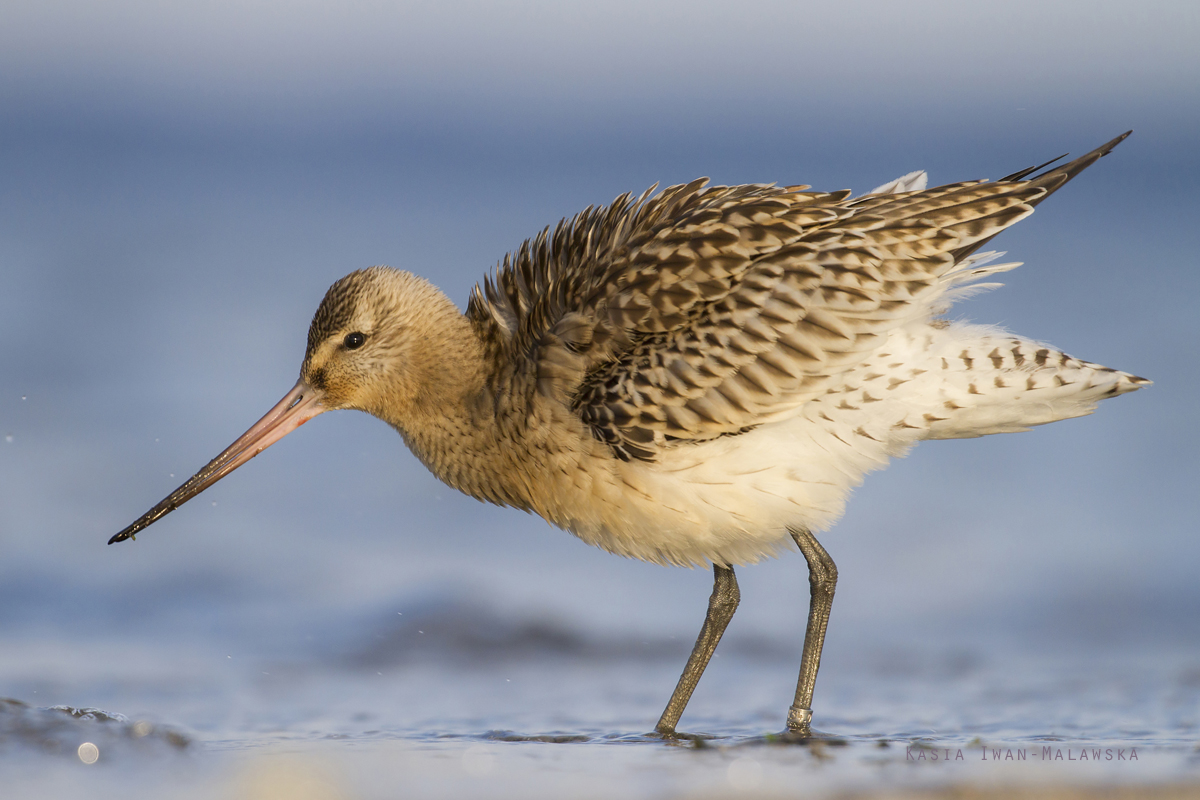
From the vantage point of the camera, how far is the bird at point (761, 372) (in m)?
5.16

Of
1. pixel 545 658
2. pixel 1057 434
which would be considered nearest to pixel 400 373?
pixel 545 658

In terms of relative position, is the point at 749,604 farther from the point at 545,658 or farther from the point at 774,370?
the point at 774,370

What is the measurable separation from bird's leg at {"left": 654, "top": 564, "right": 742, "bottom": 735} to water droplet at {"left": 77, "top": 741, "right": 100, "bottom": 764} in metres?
2.27

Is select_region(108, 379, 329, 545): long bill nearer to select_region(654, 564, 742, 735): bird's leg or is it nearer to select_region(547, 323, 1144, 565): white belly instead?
select_region(547, 323, 1144, 565): white belly

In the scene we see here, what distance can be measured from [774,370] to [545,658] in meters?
2.56

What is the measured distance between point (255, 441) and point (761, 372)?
92.7 inches

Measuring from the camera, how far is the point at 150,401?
9938 mm

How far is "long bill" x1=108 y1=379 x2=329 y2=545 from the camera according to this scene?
19.2 feet

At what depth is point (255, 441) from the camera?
5.86 m

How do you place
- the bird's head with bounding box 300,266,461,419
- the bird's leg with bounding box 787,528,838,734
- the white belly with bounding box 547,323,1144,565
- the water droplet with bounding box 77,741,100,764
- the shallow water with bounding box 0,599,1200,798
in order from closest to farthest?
the shallow water with bounding box 0,599,1200,798, the water droplet with bounding box 77,741,100,764, the white belly with bounding box 547,323,1144,565, the bird's leg with bounding box 787,528,838,734, the bird's head with bounding box 300,266,461,419

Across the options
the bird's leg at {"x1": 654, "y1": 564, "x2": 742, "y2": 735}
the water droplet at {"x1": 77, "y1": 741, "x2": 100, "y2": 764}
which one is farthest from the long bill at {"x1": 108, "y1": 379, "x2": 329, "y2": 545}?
the bird's leg at {"x1": 654, "y1": 564, "x2": 742, "y2": 735}

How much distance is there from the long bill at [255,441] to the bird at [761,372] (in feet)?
2.95

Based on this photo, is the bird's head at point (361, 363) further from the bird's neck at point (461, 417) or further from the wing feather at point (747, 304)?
the wing feather at point (747, 304)

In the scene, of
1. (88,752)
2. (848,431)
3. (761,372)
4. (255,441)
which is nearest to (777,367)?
(761,372)
